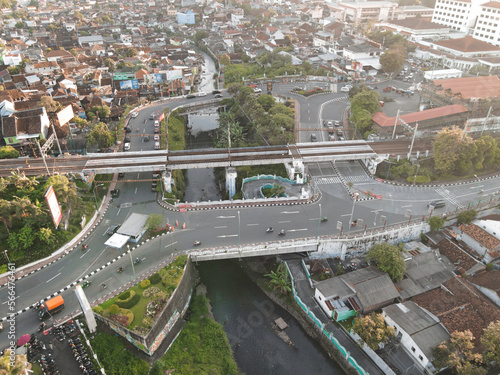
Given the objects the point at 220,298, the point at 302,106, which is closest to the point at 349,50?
the point at 302,106

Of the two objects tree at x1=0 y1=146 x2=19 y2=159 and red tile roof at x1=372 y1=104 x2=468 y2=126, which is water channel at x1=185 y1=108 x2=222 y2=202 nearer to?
tree at x1=0 y1=146 x2=19 y2=159

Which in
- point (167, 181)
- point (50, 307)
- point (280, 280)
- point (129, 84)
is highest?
point (129, 84)

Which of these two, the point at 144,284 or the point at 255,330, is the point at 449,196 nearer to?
the point at 255,330

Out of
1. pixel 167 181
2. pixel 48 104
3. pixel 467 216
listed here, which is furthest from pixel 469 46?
pixel 48 104

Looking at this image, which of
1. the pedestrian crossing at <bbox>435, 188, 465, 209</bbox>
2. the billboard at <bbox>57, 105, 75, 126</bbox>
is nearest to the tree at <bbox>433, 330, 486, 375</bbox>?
the pedestrian crossing at <bbox>435, 188, 465, 209</bbox>

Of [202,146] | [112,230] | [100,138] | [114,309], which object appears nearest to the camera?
[114,309]

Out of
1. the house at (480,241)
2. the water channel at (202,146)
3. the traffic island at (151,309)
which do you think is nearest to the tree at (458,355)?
the house at (480,241)

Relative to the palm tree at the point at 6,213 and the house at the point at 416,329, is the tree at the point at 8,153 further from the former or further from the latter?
the house at the point at 416,329
